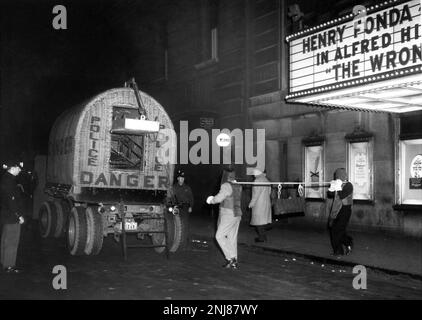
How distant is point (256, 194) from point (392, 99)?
3857 millimetres

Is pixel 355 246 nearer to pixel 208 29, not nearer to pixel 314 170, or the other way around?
pixel 314 170

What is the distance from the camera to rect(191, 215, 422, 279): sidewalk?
31.5ft

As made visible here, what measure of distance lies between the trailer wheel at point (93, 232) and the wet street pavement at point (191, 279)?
23cm

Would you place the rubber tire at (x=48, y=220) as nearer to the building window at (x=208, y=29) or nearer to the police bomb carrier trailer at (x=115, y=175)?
the police bomb carrier trailer at (x=115, y=175)

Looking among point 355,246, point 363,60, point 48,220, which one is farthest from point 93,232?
point 363,60

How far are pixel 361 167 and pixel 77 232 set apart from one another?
8338mm

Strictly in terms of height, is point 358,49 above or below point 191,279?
above

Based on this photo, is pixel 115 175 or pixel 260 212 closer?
pixel 115 175

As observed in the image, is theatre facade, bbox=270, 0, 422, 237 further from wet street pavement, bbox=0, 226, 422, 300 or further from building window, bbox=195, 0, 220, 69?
building window, bbox=195, 0, 220, 69

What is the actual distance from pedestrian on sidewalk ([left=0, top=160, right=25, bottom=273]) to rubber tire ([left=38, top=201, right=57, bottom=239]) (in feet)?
14.0

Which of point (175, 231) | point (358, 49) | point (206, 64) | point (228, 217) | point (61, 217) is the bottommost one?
point (175, 231)

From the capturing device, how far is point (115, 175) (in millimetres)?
11016

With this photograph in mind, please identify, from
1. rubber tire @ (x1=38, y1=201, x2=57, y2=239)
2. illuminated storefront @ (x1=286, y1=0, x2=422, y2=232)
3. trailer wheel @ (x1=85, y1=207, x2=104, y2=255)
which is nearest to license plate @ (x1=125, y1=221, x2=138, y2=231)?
trailer wheel @ (x1=85, y1=207, x2=104, y2=255)
